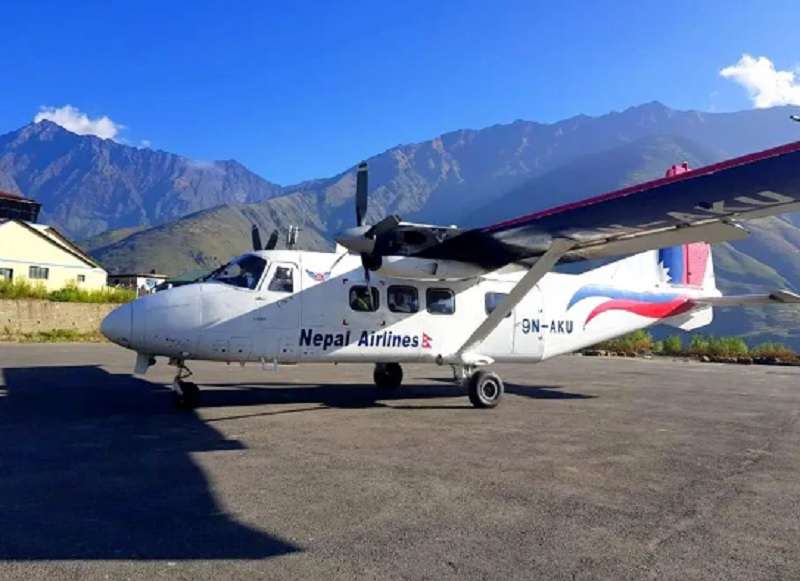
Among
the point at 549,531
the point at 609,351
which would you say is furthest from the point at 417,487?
the point at 609,351

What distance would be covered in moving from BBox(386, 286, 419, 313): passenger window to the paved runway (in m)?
1.94

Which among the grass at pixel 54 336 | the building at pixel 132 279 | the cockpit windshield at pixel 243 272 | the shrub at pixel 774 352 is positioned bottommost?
the shrub at pixel 774 352

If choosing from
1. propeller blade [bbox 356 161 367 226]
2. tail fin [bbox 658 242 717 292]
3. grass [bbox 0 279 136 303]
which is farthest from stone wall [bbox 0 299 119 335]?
tail fin [bbox 658 242 717 292]

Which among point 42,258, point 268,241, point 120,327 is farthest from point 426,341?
point 42,258

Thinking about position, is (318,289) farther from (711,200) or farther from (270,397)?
(711,200)

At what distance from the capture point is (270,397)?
13.2 meters

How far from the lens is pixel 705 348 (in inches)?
1197

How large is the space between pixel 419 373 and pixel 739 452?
477 inches

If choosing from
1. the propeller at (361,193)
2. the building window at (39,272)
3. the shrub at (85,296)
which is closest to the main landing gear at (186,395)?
the propeller at (361,193)

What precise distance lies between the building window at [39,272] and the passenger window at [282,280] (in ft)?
150

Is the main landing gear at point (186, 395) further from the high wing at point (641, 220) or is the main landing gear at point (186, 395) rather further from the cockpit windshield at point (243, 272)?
the high wing at point (641, 220)

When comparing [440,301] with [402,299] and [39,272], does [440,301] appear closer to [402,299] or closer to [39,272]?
[402,299]

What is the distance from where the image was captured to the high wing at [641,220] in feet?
26.9

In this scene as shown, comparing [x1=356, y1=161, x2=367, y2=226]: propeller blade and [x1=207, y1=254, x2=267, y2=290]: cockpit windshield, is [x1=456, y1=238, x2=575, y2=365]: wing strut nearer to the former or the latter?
[x1=356, y1=161, x2=367, y2=226]: propeller blade
